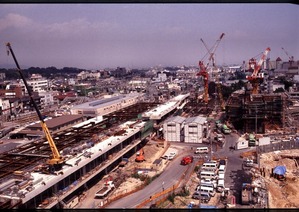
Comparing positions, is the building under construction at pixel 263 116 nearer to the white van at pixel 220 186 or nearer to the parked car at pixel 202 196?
the white van at pixel 220 186

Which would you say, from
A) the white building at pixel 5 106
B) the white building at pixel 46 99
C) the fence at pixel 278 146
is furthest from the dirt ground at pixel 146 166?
the white building at pixel 46 99

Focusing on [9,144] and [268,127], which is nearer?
[9,144]

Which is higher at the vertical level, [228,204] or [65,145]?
[65,145]

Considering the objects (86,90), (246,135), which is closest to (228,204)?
(246,135)

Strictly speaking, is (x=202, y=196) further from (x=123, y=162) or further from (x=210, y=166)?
(x=123, y=162)

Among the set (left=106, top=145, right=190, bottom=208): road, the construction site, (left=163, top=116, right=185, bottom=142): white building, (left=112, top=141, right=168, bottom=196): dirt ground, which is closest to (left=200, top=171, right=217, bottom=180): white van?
the construction site

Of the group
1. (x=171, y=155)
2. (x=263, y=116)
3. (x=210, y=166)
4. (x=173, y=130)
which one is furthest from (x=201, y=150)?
(x=263, y=116)

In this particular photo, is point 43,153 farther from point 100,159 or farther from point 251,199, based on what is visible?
point 251,199
